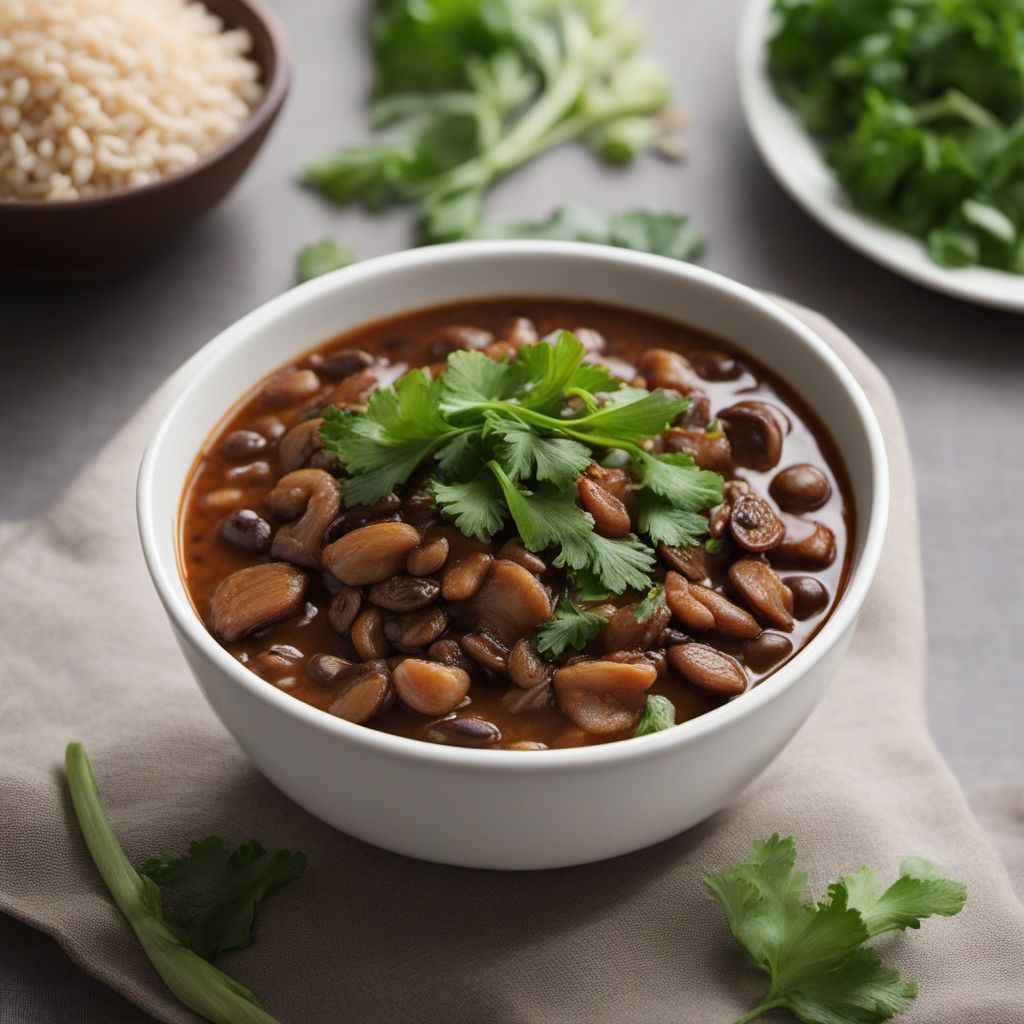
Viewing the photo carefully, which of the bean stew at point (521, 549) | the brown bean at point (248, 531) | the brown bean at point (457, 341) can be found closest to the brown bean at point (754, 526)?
the bean stew at point (521, 549)

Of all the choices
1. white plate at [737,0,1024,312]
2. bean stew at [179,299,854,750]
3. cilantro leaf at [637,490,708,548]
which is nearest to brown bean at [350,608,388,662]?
bean stew at [179,299,854,750]

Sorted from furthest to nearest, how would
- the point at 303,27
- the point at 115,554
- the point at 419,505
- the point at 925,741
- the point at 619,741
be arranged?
the point at 303,27 → the point at 115,554 → the point at 925,741 → the point at 419,505 → the point at 619,741

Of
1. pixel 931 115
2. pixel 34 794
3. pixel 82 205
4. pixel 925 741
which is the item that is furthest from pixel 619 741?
pixel 931 115

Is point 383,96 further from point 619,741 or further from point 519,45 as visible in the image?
point 619,741

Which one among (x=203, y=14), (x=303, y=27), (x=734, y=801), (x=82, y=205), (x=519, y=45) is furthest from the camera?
(x=303, y=27)

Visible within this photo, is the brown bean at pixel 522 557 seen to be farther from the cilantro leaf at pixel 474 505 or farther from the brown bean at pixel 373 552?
the brown bean at pixel 373 552

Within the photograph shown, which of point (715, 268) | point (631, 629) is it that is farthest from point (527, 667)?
point (715, 268)

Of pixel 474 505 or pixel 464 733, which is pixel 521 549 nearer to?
pixel 474 505

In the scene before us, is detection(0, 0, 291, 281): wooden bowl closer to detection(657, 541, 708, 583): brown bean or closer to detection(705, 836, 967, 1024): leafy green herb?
detection(657, 541, 708, 583): brown bean
